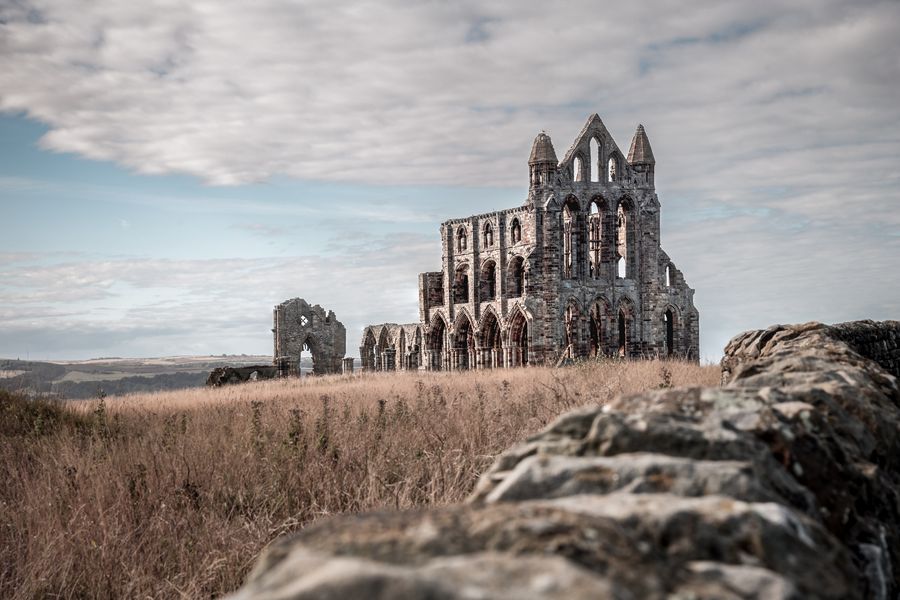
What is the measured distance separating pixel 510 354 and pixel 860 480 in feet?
109

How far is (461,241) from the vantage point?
40.2 m

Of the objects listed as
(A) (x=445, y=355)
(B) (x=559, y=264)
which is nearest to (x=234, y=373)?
(A) (x=445, y=355)

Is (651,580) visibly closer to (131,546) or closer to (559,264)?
(131,546)

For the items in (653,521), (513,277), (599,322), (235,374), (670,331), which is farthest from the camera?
(670,331)

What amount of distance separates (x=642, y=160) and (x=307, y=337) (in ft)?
70.5

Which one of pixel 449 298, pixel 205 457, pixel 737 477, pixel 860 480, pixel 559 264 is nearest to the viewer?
pixel 737 477

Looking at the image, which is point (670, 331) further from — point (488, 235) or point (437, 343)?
point (437, 343)

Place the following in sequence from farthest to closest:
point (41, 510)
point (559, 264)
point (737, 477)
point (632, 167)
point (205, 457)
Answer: point (632, 167) → point (559, 264) → point (205, 457) → point (41, 510) → point (737, 477)

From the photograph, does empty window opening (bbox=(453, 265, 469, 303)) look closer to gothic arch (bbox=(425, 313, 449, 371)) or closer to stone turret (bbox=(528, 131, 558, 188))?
gothic arch (bbox=(425, 313, 449, 371))

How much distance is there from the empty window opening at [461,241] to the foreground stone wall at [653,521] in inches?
1472

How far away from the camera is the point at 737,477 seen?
1.70m

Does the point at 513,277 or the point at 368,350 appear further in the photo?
the point at 368,350

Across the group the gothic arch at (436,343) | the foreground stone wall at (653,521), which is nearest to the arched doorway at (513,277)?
the gothic arch at (436,343)

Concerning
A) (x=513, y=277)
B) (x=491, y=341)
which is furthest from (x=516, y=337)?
(x=513, y=277)
